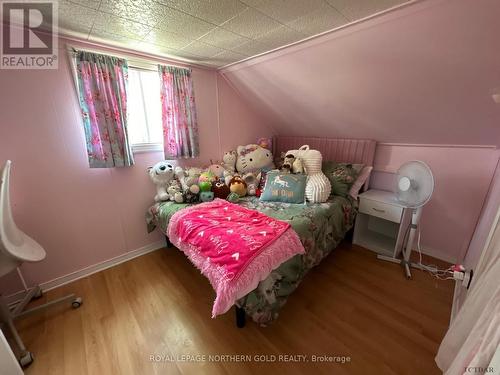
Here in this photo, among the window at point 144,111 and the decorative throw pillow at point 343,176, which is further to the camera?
the decorative throw pillow at point 343,176

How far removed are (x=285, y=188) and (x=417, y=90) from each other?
1344mm

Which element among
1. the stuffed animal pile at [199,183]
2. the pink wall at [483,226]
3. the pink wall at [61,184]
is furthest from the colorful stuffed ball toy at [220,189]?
the pink wall at [483,226]

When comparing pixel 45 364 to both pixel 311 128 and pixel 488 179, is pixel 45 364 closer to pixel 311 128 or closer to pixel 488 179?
pixel 311 128

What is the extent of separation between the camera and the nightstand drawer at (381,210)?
2.06m

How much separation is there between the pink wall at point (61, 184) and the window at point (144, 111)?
15 cm

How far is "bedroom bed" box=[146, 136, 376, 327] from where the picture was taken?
4.38 feet

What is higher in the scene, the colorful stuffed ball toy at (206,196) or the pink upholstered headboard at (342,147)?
the pink upholstered headboard at (342,147)

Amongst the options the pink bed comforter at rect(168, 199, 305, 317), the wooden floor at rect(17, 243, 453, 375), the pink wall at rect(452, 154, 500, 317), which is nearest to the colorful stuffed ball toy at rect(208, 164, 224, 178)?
the pink bed comforter at rect(168, 199, 305, 317)

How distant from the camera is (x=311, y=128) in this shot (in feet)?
9.48

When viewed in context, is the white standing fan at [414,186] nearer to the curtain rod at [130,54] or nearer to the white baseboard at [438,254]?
the white baseboard at [438,254]

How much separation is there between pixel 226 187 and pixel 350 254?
5.10ft

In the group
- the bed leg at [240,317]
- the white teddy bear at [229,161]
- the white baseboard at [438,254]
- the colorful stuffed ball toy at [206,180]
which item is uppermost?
the white teddy bear at [229,161]

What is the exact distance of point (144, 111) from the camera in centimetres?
226

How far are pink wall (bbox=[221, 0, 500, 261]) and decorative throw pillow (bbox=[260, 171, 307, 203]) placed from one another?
0.91 m
